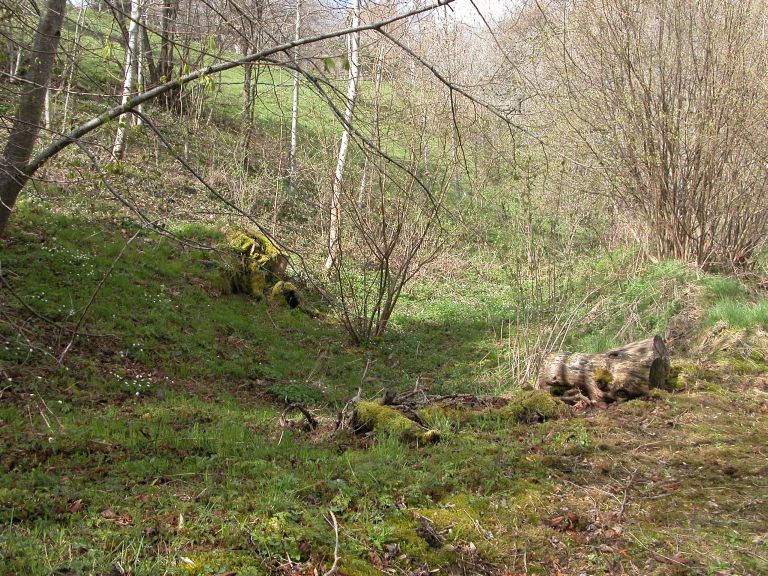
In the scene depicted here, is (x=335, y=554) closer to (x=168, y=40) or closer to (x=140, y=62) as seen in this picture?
(x=168, y=40)

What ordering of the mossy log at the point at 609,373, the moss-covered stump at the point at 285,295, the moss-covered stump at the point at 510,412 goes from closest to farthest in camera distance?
the moss-covered stump at the point at 510,412 → the mossy log at the point at 609,373 → the moss-covered stump at the point at 285,295

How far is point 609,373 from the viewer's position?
6316mm

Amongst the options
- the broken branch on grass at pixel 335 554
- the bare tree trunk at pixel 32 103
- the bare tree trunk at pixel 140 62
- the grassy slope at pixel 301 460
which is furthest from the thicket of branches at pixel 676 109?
the broken branch on grass at pixel 335 554

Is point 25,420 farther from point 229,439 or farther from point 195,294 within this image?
point 195,294

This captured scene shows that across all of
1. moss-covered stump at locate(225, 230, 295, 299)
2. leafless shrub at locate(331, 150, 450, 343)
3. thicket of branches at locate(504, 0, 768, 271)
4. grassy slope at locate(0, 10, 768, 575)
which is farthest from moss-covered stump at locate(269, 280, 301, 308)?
thicket of branches at locate(504, 0, 768, 271)

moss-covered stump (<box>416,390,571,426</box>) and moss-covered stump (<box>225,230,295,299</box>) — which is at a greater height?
moss-covered stump (<box>225,230,295,299</box>)

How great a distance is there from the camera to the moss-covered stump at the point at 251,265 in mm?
10680

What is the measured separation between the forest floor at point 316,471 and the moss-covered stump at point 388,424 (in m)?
0.15

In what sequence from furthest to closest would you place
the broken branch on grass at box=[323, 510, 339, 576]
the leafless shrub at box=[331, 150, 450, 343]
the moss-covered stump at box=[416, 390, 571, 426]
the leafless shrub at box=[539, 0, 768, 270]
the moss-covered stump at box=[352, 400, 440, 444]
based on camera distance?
the leafless shrub at box=[331, 150, 450, 343]
the leafless shrub at box=[539, 0, 768, 270]
the moss-covered stump at box=[416, 390, 571, 426]
the moss-covered stump at box=[352, 400, 440, 444]
the broken branch on grass at box=[323, 510, 339, 576]

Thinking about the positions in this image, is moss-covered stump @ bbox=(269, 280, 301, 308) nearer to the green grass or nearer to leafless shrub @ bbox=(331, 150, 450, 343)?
leafless shrub @ bbox=(331, 150, 450, 343)

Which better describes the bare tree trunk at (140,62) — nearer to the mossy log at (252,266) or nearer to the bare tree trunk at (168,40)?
the bare tree trunk at (168,40)

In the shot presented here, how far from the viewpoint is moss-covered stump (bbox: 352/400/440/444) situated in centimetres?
511

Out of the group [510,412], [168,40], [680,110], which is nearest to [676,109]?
[680,110]

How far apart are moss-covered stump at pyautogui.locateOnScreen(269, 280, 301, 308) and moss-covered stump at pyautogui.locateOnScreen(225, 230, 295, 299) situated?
0.54ft
